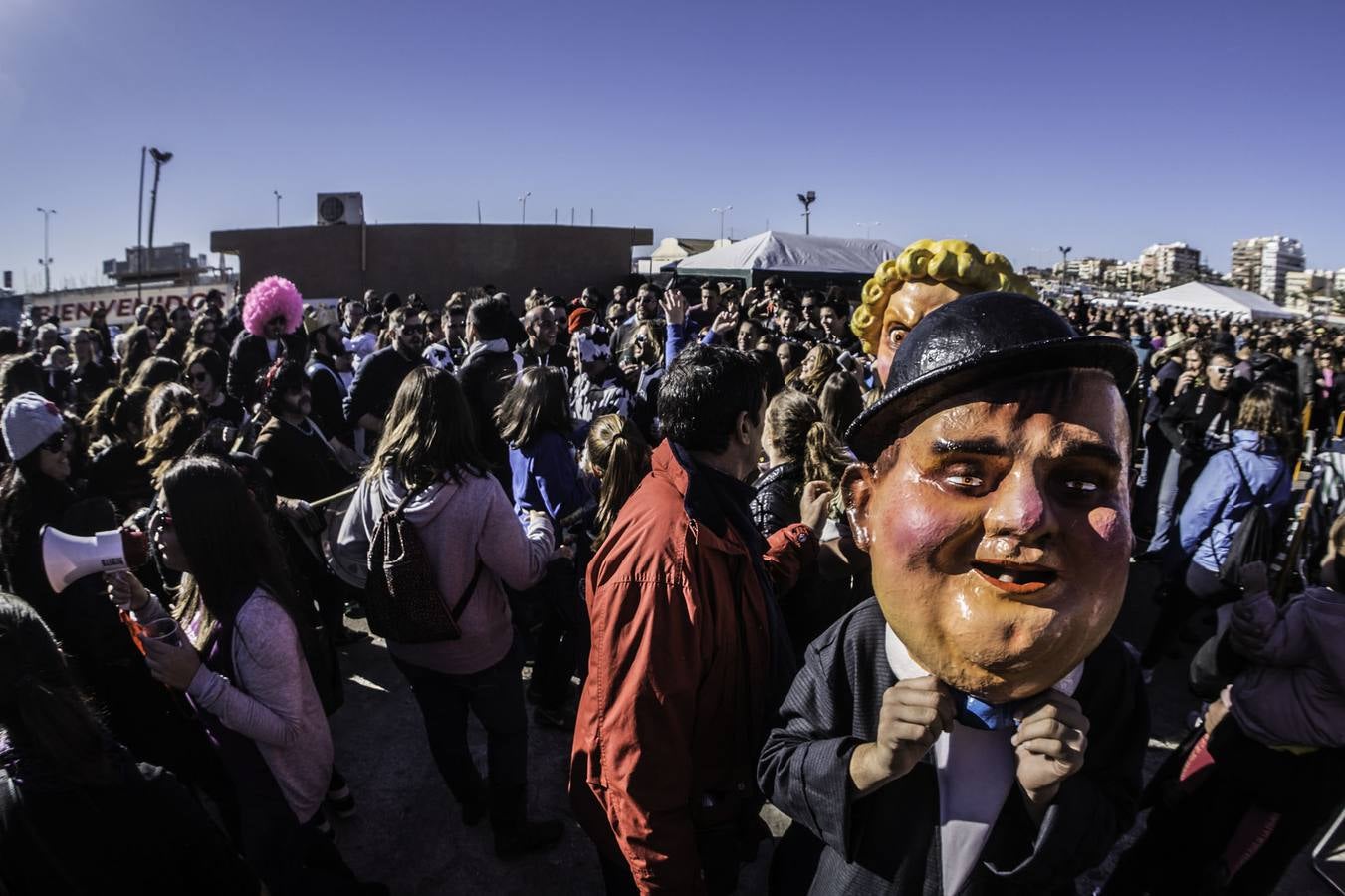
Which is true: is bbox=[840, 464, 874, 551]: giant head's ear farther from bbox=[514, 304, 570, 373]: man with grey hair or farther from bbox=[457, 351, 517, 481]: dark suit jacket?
bbox=[514, 304, 570, 373]: man with grey hair

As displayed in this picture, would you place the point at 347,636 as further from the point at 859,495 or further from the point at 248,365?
the point at 859,495

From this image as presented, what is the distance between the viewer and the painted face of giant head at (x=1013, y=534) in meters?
1.08

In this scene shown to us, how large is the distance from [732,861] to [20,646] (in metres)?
1.89

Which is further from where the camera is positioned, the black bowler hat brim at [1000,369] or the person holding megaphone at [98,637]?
the person holding megaphone at [98,637]

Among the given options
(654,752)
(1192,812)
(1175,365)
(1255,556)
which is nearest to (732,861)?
(654,752)

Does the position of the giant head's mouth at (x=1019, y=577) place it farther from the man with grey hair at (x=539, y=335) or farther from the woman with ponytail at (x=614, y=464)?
the man with grey hair at (x=539, y=335)

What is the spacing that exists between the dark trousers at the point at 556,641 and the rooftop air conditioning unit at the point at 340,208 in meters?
18.5

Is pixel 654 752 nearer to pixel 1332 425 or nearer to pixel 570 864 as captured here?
Result: pixel 570 864

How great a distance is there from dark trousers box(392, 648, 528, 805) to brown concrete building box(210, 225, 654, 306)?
17948 millimetres

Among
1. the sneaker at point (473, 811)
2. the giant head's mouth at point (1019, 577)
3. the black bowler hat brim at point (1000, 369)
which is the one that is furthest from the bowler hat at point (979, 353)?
the sneaker at point (473, 811)

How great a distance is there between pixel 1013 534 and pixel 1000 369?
25 cm

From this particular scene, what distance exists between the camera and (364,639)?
5.05 meters

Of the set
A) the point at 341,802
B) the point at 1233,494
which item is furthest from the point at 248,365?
the point at 1233,494

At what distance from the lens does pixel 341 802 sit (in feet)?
11.3
